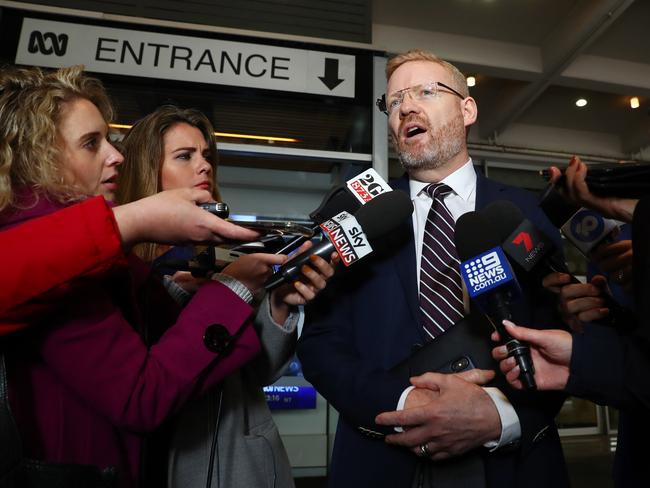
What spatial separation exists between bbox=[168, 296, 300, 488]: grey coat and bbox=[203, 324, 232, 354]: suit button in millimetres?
311

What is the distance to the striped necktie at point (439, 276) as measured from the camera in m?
1.21

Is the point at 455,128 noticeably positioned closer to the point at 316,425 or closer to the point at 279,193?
the point at 279,193

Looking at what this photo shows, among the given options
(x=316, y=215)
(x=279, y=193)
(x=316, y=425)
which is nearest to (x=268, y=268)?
(x=316, y=215)

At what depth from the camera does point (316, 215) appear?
1279mm

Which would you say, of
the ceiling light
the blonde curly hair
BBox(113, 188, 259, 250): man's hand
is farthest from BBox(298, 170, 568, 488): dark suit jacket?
the ceiling light

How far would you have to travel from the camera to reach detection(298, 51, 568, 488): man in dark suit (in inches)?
39.7

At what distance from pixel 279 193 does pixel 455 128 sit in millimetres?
1949

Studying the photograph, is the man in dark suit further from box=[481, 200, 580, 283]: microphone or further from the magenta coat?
the magenta coat

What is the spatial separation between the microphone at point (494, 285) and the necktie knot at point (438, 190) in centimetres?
36

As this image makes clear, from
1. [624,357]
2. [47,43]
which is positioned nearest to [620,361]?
[624,357]

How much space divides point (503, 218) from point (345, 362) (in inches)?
20.1

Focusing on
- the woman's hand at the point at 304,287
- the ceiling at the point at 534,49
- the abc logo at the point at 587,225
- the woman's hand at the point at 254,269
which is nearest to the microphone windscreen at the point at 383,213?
the woman's hand at the point at 304,287

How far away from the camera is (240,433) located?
48.1 inches

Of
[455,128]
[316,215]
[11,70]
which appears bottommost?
[316,215]
